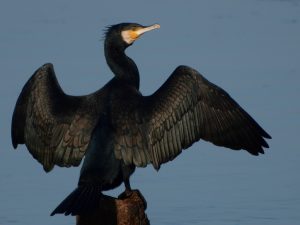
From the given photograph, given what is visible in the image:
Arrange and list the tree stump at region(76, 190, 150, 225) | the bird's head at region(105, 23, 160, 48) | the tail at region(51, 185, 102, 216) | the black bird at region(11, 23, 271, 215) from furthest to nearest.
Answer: the bird's head at region(105, 23, 160, 48) → the black bird at region(11, 23, 271, 215) → the tree stump at region(76, 190, 150, 225) → the tail at region(51, 185, 102, 216)

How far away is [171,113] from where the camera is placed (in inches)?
412

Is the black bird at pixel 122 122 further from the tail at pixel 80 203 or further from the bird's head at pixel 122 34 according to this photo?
the tail at pixel 80 203

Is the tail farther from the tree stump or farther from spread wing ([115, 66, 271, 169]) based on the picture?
spread wing ([115, 66, 271, 169])

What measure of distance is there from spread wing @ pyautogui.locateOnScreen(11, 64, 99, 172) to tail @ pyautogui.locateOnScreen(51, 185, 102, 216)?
706 mm

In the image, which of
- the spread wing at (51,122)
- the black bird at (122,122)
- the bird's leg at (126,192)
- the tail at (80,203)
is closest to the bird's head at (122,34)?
the black bird at (122,122)

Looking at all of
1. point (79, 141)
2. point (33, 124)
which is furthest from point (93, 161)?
point (33, 124)

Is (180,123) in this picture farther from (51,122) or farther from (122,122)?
(51,122)

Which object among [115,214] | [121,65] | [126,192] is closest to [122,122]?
[126,192]

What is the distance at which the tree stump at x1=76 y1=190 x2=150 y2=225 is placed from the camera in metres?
9.28

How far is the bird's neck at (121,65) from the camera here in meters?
10.8

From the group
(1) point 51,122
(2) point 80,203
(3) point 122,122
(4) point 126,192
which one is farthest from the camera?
(1) point 51,122

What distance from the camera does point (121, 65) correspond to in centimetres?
1084

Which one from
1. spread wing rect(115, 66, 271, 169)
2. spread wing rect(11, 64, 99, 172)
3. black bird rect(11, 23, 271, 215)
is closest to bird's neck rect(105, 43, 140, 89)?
black bird rect(11, 23, 271, 215)

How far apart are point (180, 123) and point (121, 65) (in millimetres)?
771
